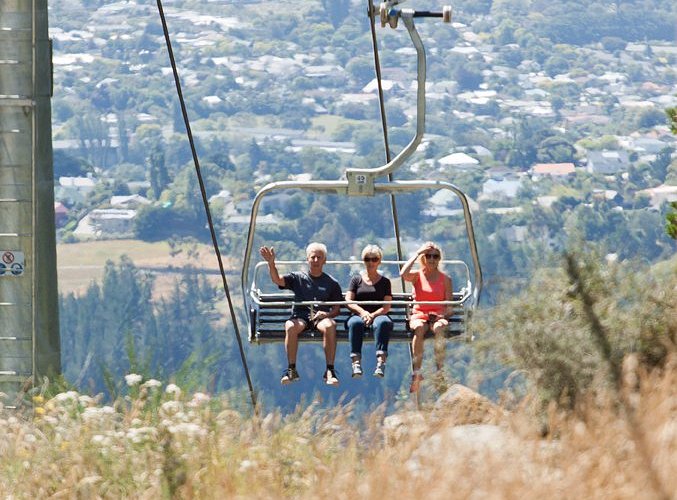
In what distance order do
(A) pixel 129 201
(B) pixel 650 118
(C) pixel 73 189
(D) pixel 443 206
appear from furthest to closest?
(B) pixel 650 118, (C) pixel 73 189, (D) pixel 443 206, (A) pixel 129 201

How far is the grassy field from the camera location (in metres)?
141

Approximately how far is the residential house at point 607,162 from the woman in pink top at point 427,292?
517ft

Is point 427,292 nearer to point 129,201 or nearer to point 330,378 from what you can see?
point 330,378

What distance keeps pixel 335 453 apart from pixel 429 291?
418 cm

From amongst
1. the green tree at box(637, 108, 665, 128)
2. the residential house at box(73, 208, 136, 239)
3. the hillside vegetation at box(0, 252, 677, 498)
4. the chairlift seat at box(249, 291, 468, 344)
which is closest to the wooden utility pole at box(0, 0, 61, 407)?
the chairlift seat at box(249, 291, 468, 344)

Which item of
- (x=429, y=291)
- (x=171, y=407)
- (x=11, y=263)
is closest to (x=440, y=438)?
(x=171, y=407)

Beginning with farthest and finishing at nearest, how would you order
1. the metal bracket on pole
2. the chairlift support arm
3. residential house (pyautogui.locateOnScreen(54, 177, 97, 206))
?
residential house (pyautogui.locateOnScreen(54, 177, 97, 206)) < the chairlift support arm < the metal bracket on pole

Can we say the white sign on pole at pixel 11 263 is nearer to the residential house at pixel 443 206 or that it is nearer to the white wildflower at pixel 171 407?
the white wildflower at pixel 171 407

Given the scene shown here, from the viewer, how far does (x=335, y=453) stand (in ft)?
20.8

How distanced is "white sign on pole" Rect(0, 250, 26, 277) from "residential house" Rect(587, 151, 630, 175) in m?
157

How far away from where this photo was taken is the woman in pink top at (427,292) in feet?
33.3

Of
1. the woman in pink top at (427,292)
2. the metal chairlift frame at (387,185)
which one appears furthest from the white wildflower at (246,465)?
the woman in pink top at (427,292)

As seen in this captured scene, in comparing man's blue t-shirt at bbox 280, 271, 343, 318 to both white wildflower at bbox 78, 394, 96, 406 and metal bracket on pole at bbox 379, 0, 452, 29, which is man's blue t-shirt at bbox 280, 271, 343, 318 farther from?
white wildflower at bbox 78, 394, 96, 406

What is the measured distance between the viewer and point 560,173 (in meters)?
166
